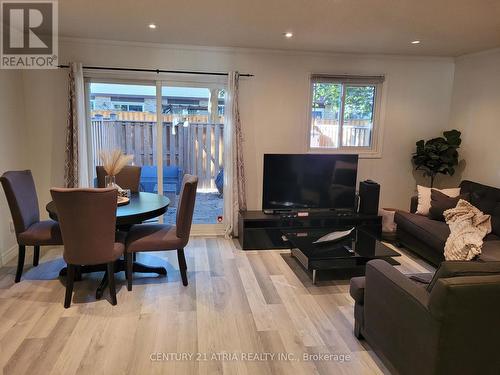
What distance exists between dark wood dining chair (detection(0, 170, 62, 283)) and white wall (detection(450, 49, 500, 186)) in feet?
15.8

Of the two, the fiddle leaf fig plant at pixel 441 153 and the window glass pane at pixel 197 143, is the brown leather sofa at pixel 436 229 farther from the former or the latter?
the window glass pane at pixel 197 143

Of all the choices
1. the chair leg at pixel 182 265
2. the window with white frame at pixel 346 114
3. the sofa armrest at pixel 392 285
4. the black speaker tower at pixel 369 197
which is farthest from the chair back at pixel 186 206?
the black speaker tower at pixel 369 197

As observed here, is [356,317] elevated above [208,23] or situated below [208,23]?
below

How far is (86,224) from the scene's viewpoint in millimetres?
2676

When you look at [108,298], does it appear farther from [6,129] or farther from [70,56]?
[70,56]

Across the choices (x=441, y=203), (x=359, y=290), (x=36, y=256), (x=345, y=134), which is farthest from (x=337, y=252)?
(x=36, y=256)

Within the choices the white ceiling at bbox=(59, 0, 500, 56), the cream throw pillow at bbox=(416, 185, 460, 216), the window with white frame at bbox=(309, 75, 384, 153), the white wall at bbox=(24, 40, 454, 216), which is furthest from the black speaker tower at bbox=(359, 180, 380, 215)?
the white ceiling at bbox=(59, 0, 500, 56)

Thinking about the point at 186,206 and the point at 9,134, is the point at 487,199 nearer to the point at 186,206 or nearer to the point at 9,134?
the point at 186,206

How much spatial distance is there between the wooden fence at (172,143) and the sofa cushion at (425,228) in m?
2.43

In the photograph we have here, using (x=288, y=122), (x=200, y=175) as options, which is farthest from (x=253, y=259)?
(x=288, y=122)

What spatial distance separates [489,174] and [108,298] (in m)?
4.47

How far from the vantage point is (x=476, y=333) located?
1736 millimetres

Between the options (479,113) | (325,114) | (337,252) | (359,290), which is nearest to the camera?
(359,290)

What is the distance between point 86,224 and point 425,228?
3.40 metres
